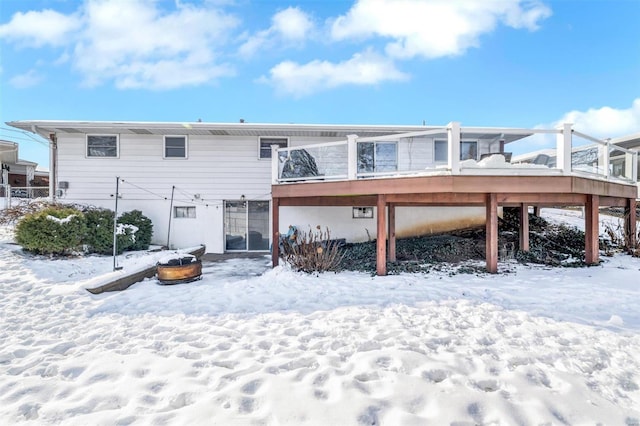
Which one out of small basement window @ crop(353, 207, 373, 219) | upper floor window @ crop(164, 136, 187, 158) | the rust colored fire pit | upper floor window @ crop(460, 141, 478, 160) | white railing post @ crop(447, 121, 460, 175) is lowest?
the rust colored fire pit

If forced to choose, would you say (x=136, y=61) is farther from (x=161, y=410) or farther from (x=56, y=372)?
(x=161, y=410)

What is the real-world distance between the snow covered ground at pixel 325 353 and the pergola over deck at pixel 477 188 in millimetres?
1434

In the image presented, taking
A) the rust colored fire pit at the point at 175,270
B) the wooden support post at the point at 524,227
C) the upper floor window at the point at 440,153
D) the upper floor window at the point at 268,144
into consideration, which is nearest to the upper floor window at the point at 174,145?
the upper floor window at the point at 268,144

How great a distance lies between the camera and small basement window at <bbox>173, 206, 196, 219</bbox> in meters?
10.6

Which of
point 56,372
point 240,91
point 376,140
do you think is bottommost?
point 56,372

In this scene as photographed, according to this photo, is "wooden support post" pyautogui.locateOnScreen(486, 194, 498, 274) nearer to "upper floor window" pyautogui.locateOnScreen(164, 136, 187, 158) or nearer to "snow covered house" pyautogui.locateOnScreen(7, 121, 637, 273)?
"snow covered house" pyautogui.locateOnScreen(7, 121, 637, 273)

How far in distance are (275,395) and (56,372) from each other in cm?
205

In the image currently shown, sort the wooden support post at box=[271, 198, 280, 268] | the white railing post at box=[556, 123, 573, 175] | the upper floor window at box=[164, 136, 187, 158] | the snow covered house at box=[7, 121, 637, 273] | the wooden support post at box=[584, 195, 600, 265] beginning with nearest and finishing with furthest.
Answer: the white railing post at box=[556, 123, 573, 175] < the wooden support post at box=[584, 195, 600, 265] < the wooden support post at box=[271, 198, 280, 268] < the snow covered house at box=[7, 121, 637, 273] < the upper floor window at box=[164, 136, 187, 158]

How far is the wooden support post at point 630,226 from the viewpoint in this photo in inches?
302

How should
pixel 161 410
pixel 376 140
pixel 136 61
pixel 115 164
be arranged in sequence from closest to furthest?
pixel 161 410 → pixel 376 140 → pixel 115 164 → pixel 136 61

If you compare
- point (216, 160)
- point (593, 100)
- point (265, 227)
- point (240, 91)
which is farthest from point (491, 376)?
point (593, 100)

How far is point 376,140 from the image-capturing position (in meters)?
6.59

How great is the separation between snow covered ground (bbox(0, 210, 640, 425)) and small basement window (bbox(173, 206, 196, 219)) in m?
5.04

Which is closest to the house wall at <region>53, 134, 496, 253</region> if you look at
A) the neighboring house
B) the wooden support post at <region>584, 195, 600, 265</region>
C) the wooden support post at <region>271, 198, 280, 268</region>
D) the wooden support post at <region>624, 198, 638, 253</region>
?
the wooden support post at <region>271, 198, 280, 268</region>
